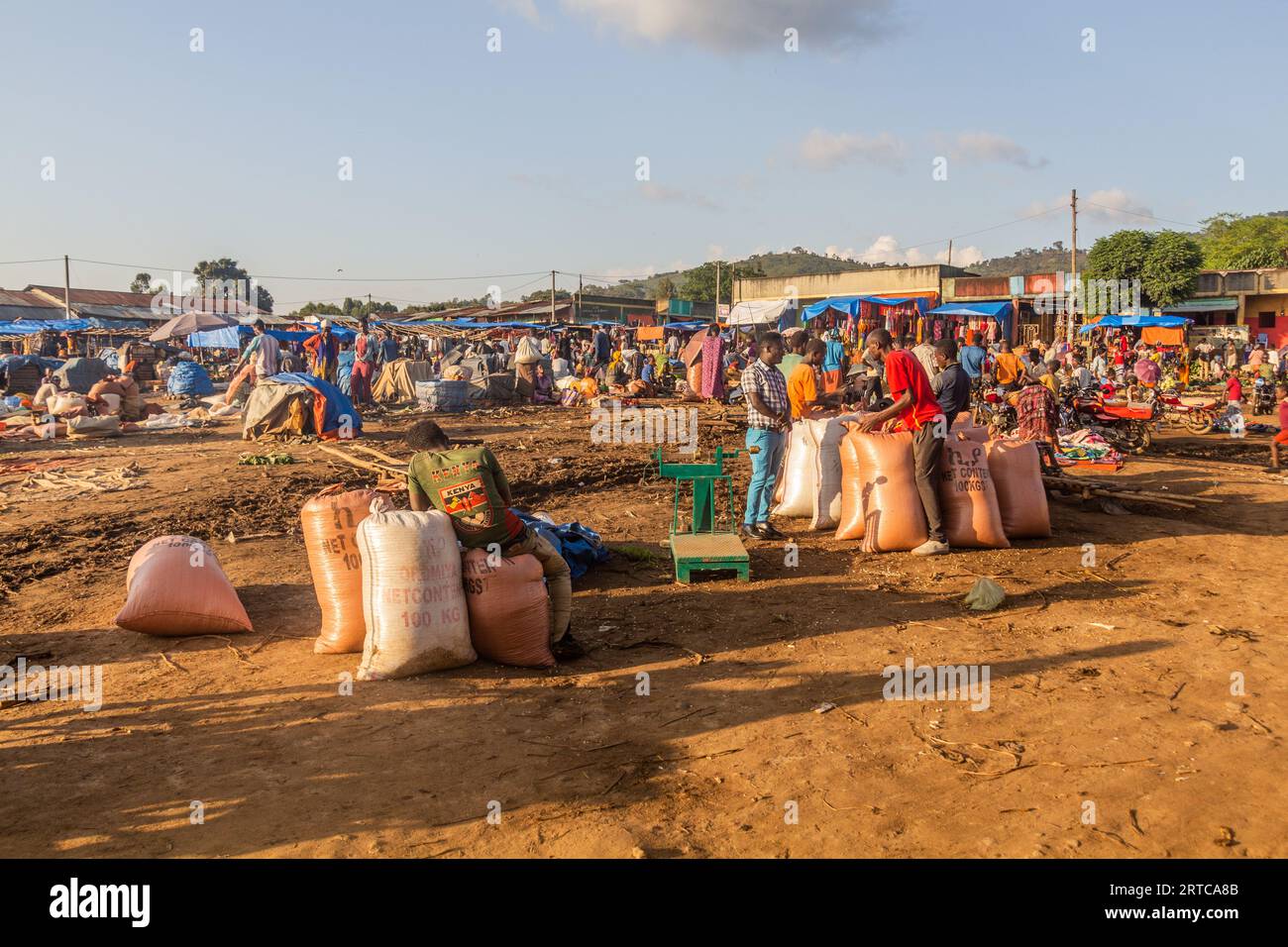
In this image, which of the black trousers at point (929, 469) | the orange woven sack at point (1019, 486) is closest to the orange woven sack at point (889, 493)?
the black trousers at point (929, 469)

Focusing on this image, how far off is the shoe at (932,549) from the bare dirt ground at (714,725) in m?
0.16

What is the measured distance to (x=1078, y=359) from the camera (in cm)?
2444

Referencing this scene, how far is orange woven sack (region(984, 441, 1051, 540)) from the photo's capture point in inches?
294

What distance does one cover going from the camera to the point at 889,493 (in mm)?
7242

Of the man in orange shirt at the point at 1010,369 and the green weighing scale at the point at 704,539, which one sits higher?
the man in orange shirt at the point at 1010,369

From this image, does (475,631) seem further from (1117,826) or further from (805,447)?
(805,447)

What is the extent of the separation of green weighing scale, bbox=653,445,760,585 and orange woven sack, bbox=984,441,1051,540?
1928 mm

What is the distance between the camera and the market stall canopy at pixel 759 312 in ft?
87.5

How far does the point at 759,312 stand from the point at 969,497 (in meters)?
20.3

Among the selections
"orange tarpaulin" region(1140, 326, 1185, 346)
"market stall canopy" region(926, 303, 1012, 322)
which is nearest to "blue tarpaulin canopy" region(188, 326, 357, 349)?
"market stall canopy" region(926, 303, 1012, 322)

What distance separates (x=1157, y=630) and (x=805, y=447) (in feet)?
11.2

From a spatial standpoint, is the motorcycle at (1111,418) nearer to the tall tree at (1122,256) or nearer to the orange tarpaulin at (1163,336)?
the orange tarpaulin at (1163,336)

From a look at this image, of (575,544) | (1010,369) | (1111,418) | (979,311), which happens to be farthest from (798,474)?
(979,311)
